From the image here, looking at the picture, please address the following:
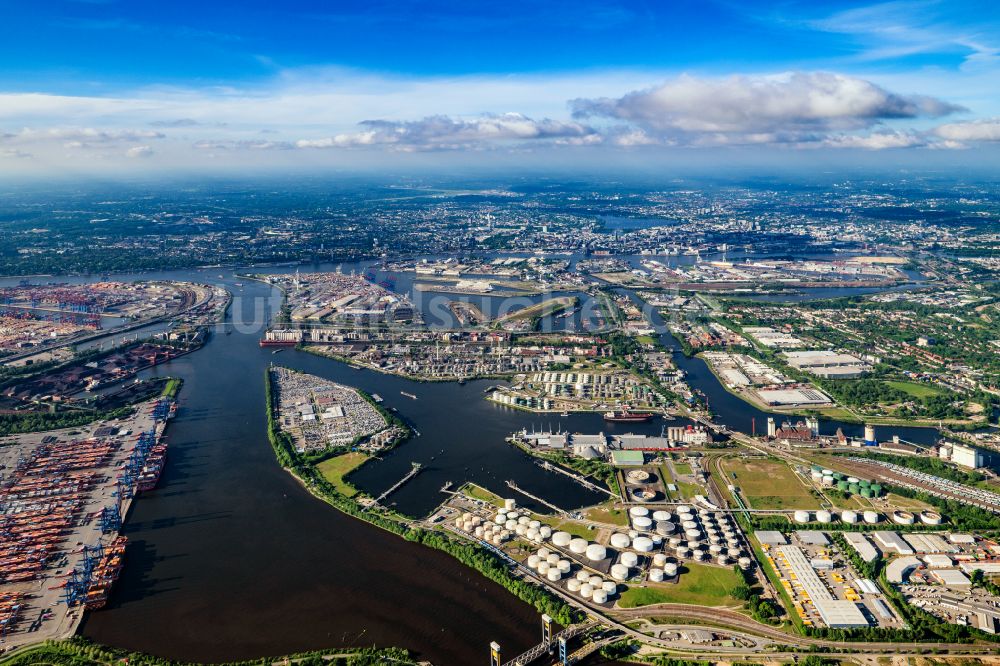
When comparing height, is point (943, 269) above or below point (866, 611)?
above

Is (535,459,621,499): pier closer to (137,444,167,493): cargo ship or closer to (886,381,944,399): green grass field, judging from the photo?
(137,444,167,493): cargo ship

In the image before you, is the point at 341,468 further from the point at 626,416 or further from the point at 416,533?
the point at 626,416

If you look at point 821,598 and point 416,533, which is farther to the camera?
point 416,533

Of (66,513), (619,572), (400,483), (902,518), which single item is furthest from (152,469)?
(902,518)

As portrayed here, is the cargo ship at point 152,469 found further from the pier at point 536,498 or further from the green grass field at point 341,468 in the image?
the pier at point 536,498

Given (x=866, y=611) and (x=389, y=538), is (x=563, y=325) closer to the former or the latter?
(x=389, y=538)

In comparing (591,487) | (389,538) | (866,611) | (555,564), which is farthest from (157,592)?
(866,611)
